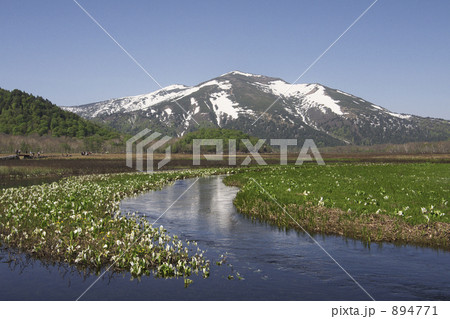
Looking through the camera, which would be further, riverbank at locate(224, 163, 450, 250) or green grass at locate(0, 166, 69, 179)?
green grass at locate(0, 166, 69, 179)

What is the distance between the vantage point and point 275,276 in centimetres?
1470

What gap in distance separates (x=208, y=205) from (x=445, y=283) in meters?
20.7

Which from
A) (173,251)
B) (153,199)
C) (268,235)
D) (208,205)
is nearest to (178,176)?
(153,199)

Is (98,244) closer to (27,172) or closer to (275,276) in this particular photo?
(275,276)

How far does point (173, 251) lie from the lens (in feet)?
53.5

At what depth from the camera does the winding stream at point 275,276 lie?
12.9m

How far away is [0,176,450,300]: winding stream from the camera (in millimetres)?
12875

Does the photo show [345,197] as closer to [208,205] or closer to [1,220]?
[208,205]

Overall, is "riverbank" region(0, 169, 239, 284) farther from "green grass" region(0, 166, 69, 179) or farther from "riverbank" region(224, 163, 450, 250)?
"green grass" region(0, 166, 69, 179)
